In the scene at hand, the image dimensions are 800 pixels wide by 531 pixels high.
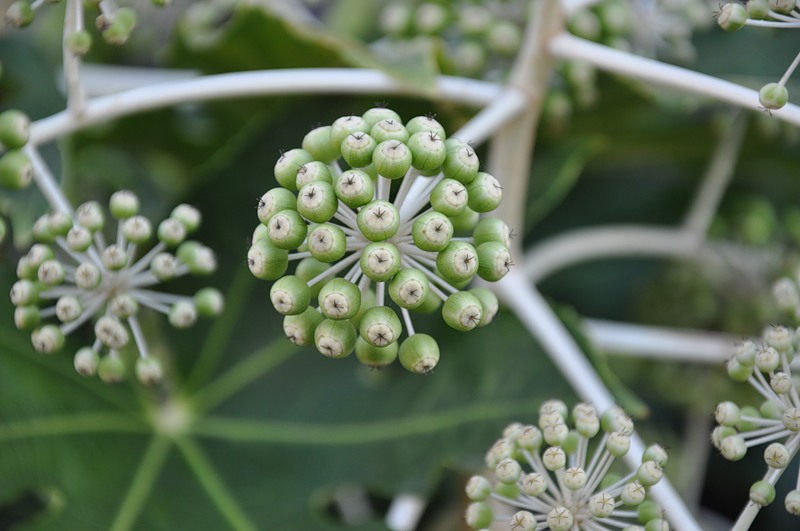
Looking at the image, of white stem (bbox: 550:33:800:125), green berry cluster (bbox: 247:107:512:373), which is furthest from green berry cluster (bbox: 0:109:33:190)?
white stem (bbox: 550:33:800:125)

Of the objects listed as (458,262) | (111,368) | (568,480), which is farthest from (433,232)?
(111,368)

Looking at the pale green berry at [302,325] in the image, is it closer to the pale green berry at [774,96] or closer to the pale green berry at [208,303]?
the pale green berry at [208,303]

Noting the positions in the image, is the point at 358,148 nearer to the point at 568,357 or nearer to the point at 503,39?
the point at 568,357

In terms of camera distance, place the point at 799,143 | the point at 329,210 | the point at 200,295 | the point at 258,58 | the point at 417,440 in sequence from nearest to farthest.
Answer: the point at 329,210, the point at 200,295, the point at 417,440, the point at 258,58, the point at 799,143

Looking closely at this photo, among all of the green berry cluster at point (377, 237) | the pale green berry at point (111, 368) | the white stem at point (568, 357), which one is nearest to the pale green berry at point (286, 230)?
the green berry cluster at point (377, 237)

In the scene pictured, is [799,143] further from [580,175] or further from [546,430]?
[546,430]

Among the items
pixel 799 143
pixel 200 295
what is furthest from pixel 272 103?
pixel 799 143
